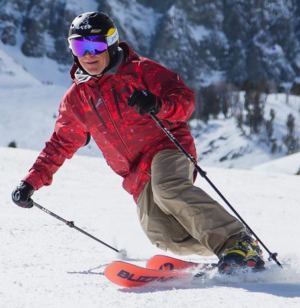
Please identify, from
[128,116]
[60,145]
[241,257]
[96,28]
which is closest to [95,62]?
[96,28]

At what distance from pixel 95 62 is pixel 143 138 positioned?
59 centimetres

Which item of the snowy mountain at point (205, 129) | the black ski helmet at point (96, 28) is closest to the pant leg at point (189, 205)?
the black ski helmet at point (96, 28)

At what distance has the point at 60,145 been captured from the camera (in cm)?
460

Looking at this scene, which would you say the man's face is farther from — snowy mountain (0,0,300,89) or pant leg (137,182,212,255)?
snowy mountain (0,0,300,89)

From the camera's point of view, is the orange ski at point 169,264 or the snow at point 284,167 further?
the snow at point 284,167

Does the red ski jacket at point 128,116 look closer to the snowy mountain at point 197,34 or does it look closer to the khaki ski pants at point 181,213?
the khaki ski pants at point 181,213

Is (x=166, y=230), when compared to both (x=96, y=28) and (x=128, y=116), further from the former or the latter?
(x=96, y=28)

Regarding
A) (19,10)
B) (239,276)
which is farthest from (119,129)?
(19,10)

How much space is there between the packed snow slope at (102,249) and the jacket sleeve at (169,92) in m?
1.06

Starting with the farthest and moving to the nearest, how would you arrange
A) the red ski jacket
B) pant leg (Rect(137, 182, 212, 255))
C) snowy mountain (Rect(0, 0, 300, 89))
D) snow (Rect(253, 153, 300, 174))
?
snowy mountain (Rect(0, 0, 300, 89)) → snow (Rect(253, 153, 300, 174)) → pant leg (Rect(137, 182, 212, 255)) → the red ski jacket

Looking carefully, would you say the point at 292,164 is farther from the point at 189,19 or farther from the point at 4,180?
the point at 189,19

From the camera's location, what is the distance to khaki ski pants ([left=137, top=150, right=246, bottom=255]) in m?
3.84

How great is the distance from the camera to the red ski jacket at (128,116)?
4.07 m

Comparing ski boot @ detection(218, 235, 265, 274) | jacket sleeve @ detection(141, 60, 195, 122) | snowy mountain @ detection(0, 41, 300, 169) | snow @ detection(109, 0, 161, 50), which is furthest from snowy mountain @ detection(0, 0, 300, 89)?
ski boot @ detection(218, 235, 265, 274)
